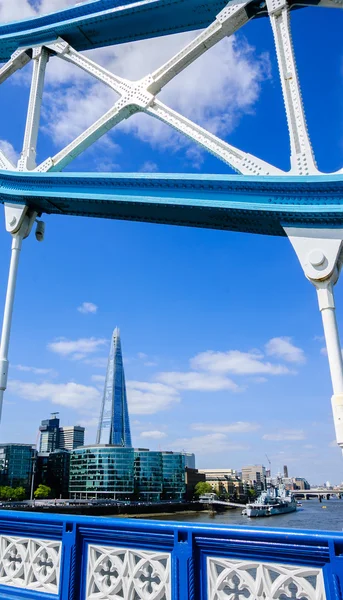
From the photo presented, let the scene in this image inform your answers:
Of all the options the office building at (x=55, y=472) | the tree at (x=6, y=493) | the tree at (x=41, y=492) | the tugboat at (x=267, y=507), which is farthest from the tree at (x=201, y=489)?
the tree at (x=6, y=493)

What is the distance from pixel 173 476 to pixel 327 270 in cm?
11916

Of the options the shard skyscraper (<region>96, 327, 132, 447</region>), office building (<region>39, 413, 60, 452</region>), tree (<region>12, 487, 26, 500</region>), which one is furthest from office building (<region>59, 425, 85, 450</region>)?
tree (<region>12, 487, 26, 500</region>)

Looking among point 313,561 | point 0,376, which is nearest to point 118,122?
point 0,376

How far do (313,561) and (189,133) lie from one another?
4.62m

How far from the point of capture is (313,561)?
2.50m

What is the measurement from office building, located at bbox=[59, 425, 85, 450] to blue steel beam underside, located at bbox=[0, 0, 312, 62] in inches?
7436

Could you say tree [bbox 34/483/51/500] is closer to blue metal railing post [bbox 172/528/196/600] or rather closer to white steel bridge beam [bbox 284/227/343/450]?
white steel bridge beam [bbox 284/227/343/450]

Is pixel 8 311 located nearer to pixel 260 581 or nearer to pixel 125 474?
pixel 260 581

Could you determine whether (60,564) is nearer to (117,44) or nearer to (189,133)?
(189,133)

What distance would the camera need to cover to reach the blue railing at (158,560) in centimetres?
252

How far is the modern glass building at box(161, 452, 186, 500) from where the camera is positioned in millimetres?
112812

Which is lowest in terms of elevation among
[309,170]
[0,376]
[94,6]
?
[0,376]

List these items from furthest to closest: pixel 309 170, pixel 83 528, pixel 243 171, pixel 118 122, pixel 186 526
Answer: pixel 118 122, pixel 243 171, pixel 309 170, pixel 83 528, pixel 186 526

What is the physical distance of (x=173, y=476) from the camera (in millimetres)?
114438
